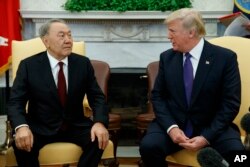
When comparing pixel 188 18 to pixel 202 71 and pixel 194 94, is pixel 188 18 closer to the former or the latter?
pixel 202 71

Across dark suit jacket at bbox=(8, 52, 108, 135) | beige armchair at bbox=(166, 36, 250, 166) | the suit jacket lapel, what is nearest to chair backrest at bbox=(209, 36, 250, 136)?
beige armchair at bbox=(166, 36, 250, 166)

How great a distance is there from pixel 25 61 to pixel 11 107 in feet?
1.06

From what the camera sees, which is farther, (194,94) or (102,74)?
(102,74)

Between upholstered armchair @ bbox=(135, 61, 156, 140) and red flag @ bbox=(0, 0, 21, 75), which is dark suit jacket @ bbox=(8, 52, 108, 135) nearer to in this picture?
upholstered armchair @ bbox=(135, 61, 156, 140)

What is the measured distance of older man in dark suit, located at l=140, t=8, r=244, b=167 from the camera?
2633 mm

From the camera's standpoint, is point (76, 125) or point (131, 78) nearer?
point (76, 125)

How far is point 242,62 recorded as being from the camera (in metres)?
3.02

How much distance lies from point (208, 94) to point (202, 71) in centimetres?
14

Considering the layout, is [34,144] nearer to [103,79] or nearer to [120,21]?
[103,79]

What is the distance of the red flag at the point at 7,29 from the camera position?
4.84 metres

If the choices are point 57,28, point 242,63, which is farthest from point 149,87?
point 57,28

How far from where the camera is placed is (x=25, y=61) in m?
2.84

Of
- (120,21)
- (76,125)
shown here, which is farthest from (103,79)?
(120,21)

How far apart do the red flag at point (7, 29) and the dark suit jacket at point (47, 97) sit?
2090 mm
